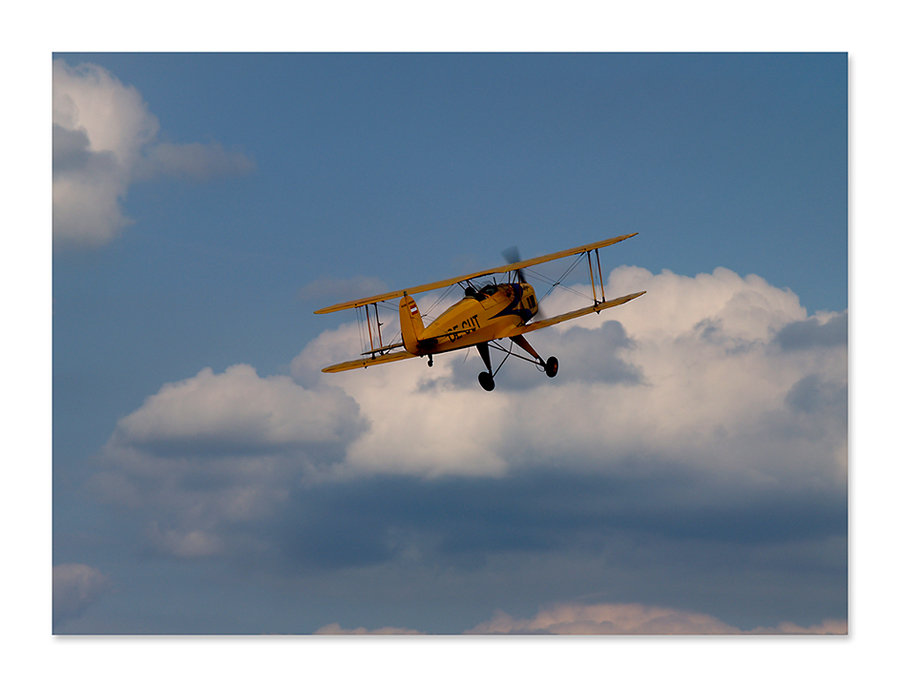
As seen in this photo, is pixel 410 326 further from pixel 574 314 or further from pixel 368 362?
pixel 574 314

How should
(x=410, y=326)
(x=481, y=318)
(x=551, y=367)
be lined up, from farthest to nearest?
1. (x=551, y=367)
2. (x=481, y=318)
3. (x=410, y=326)

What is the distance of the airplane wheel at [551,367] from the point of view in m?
28.0

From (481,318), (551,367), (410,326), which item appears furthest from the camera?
(551,367)

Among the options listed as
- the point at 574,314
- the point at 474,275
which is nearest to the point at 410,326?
the point at 474,275

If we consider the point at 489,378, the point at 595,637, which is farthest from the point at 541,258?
the point at 595,637

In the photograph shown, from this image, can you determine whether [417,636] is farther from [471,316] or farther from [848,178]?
[848,178]

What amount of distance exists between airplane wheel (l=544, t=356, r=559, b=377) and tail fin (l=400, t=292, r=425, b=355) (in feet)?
15.9

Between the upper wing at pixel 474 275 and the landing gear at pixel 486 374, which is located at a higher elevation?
the upper wing at pixel 474 275

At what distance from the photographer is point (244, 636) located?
22234 mm

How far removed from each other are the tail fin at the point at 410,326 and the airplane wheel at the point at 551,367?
486 centimetres

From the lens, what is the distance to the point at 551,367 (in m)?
28.1

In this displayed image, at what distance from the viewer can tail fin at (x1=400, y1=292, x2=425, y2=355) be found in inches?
968

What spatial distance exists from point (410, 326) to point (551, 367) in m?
5.40

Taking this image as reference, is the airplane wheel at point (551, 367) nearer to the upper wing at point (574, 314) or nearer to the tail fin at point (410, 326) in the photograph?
the upper wing at point (574, 314)
